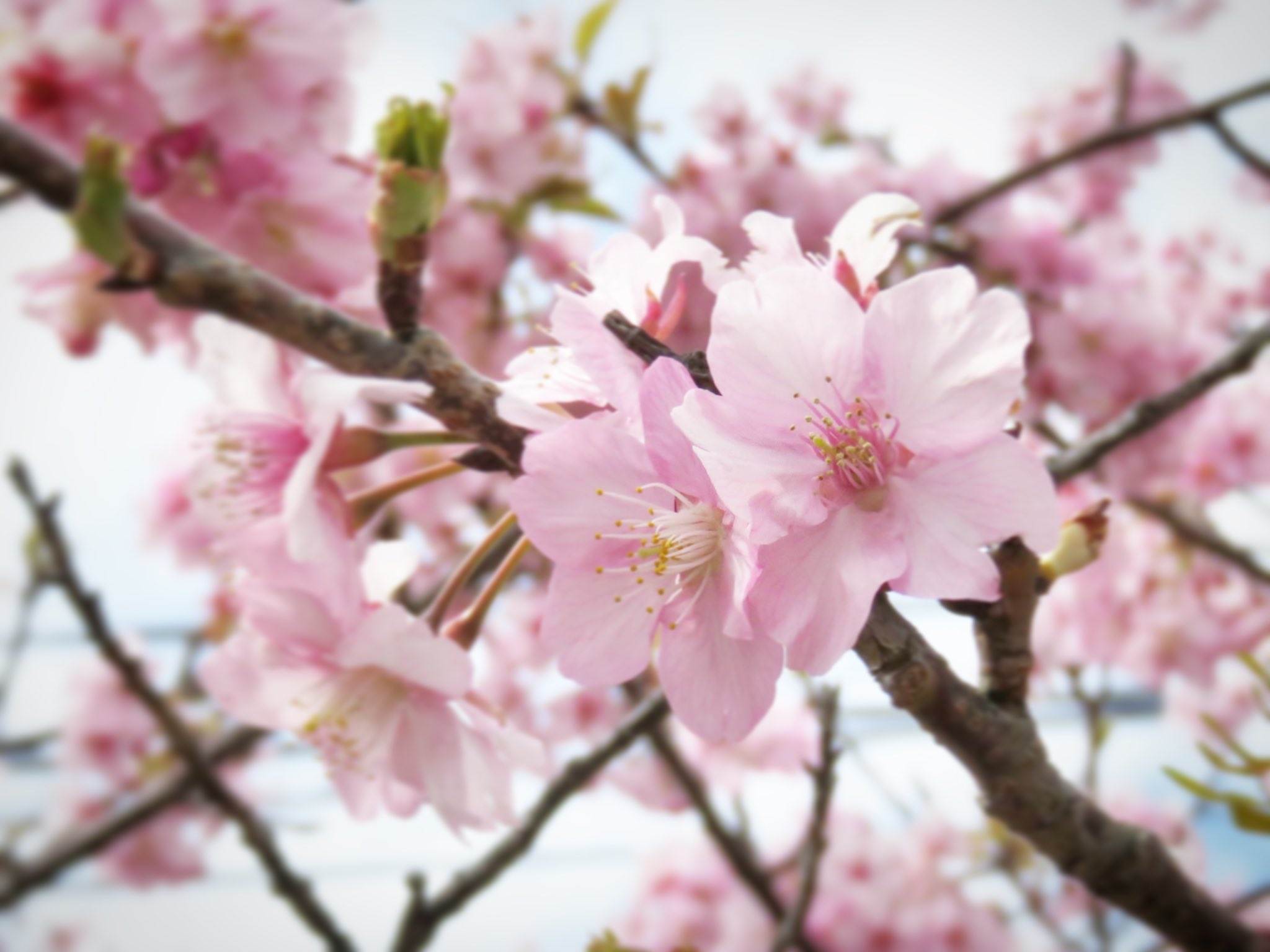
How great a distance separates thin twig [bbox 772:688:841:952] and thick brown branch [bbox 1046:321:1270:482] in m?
0.33

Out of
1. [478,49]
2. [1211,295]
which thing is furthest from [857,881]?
[1211,295]

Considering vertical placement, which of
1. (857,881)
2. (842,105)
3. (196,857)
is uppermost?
(842,105)

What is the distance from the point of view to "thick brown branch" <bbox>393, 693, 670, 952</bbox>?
1.04 m

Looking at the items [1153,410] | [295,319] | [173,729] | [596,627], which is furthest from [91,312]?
[1153,410]

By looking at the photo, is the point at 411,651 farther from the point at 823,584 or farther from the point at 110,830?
the point at 110,830

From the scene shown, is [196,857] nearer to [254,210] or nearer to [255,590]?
[254,210]

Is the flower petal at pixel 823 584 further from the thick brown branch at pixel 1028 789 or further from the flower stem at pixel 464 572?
the flower stem at pixel 464 572

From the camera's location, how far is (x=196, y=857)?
2391 millimetres

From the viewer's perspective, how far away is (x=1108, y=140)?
1759mm

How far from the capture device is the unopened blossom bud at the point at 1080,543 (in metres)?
0.49

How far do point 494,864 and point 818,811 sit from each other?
479 millimetres

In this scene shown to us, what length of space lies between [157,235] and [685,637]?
47 cm

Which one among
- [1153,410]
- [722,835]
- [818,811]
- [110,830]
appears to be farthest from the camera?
[110,830]

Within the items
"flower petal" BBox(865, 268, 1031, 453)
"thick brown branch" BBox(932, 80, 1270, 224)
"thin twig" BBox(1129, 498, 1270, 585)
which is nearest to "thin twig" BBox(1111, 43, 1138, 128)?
"thick brown branch" BBox(932, 80, 1270, 224)
